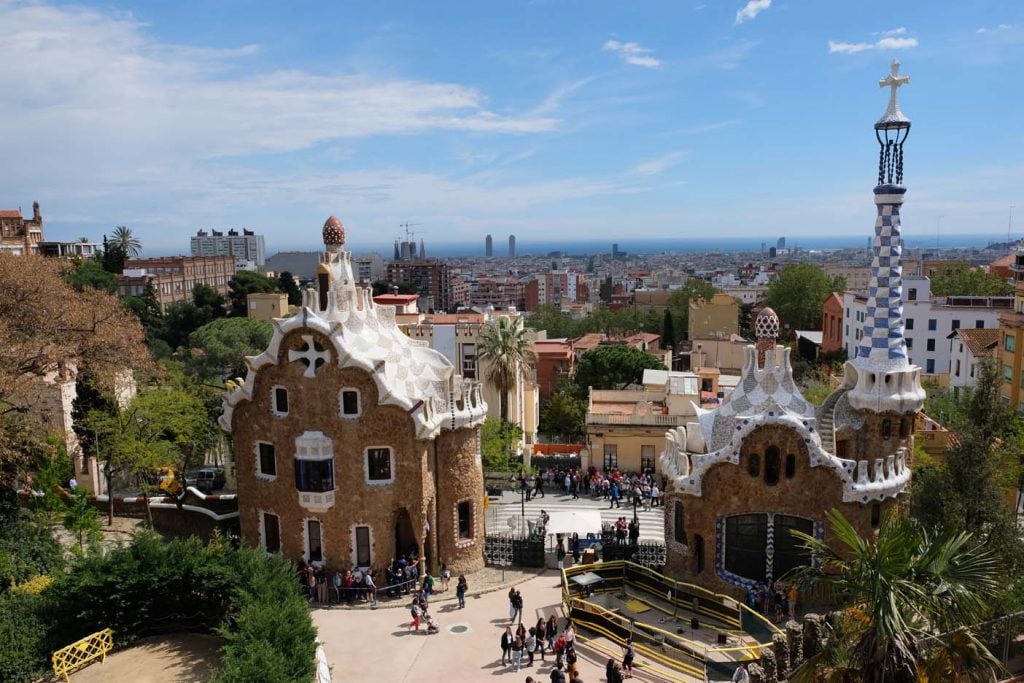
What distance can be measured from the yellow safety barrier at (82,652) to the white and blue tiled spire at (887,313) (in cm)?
2344

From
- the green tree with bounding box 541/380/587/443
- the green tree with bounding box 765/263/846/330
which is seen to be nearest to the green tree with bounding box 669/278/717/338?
the green tree with bounding box 765/263/846/330

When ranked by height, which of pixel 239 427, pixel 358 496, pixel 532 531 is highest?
pixel 239 427

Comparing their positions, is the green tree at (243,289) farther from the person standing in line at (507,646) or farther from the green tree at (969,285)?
the green tree at (969,285)

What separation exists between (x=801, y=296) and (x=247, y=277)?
218 feet

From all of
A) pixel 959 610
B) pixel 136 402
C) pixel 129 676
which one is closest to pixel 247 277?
pixel 136 402

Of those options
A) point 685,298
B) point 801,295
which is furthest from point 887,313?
point 685,298

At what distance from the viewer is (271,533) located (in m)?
28.3

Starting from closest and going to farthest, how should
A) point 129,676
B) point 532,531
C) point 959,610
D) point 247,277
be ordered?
point 959,610 → point 129,676 → point 532,531 → point 247,277

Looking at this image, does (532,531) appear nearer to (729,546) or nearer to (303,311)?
(729,546)

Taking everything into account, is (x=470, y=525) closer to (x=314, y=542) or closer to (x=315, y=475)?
(x=314, y=542)

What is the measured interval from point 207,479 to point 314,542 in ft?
52.4

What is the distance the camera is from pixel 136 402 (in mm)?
35219

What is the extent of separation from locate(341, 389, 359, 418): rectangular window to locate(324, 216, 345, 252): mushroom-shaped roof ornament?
551 cm

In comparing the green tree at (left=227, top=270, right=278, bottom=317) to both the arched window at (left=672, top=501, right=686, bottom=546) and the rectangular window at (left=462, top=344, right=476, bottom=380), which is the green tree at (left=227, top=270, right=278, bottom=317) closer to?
the rectangular window at (left=462, top=344, right=476, bottom=380)
